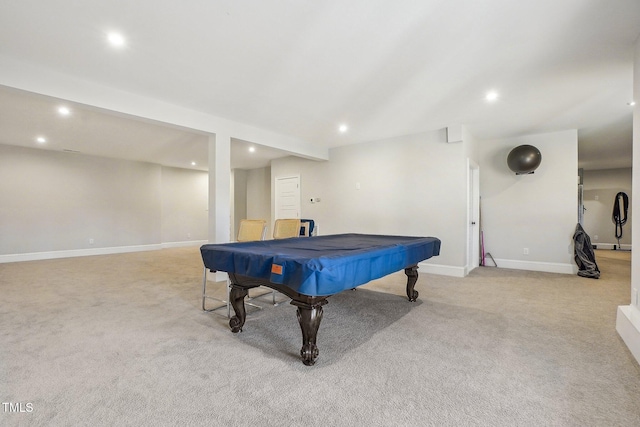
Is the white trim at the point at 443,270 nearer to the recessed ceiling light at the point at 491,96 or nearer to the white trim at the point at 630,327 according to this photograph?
the white trim at the point at 630,327

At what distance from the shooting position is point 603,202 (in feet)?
28.9

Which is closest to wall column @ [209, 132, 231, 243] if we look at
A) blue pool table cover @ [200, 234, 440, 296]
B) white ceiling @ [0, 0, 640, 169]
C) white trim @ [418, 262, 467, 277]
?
white ceiling @ [0, 0, 640, 169]

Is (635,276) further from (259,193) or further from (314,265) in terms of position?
(259,193)

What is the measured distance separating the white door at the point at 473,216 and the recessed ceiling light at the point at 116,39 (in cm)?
493

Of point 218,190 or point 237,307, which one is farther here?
point 218,190

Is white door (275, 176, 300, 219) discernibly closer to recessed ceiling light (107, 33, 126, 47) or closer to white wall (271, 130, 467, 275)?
white wall (271, 130, 467, 275)

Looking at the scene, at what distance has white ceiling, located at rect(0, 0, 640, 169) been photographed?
2037 millimetres

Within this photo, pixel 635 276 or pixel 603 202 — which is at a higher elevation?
pixel 603 202

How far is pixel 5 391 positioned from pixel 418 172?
509 centimetres

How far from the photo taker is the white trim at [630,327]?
1987 millimetres

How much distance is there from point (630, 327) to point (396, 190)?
3490 mm

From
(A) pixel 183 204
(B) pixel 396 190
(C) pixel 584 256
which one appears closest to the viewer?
(C) pixel 584 256

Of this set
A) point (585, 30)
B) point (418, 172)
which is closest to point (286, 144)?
point (418, 172)

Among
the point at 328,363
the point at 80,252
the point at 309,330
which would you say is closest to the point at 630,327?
the point at 328,363
